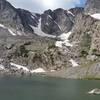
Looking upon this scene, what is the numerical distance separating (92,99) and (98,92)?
662 inches

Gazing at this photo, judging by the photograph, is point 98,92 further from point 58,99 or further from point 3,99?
point 3,99

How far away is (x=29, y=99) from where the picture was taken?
110562 mm

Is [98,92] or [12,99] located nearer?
[12,99]

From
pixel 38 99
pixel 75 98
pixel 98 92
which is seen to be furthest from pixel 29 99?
pixel 98 92

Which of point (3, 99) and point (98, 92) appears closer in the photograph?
point (3, 99)

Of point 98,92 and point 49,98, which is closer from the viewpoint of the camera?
point 49,98

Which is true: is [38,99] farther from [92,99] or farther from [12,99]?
[92,99]

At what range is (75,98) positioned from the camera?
113m

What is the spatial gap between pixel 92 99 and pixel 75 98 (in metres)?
6.05

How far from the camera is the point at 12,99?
110 metres

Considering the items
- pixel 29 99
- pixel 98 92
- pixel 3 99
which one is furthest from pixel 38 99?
pixel 98 92

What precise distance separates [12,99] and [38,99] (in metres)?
8.52

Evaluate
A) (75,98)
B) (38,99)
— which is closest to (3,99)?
(38,99)

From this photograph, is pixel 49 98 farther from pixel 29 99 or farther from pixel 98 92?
pixel 98 92
